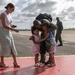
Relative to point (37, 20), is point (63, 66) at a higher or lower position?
lower

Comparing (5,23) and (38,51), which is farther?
(38,51)

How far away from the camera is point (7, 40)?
29.8 ft

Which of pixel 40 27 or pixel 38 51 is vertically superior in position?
pixel 40 27

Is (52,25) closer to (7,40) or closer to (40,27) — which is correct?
(40,27)

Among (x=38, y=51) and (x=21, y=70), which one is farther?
(x=38, y=51)

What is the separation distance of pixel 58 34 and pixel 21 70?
11.2 meters

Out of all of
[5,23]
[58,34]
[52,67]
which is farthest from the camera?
[58,34]

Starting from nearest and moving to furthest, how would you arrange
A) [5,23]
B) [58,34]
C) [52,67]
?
[5,23] < [52,67] < [58,34]

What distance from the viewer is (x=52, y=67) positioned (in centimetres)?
956

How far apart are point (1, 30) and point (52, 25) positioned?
4.73ft

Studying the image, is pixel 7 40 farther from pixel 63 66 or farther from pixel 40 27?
pixel 63 66

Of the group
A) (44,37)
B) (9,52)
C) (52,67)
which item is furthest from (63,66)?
(9,52)

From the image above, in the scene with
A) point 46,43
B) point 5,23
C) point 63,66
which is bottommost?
point 63,66

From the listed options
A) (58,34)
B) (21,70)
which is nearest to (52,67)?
(21,70)
